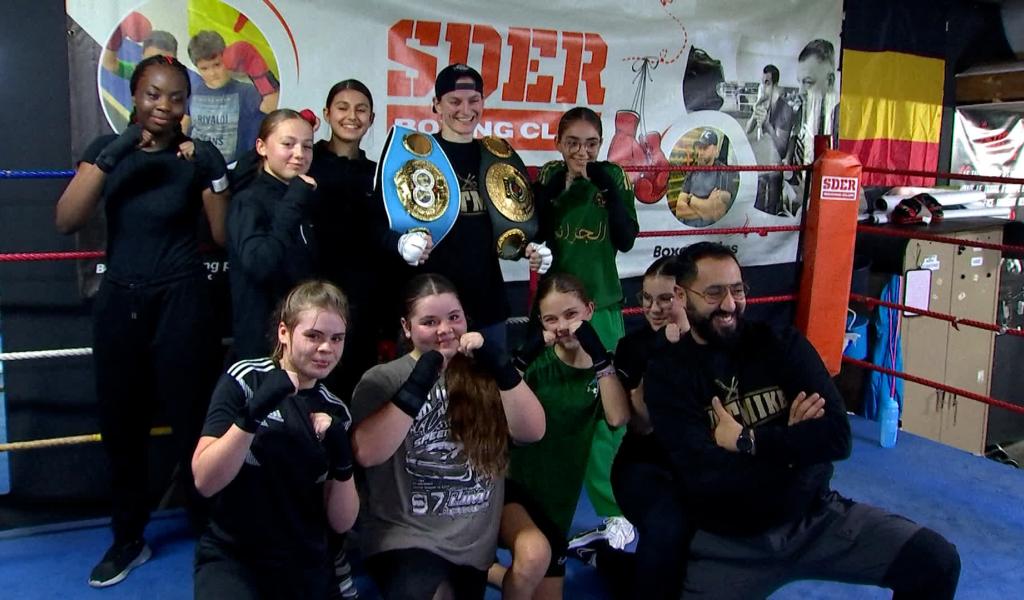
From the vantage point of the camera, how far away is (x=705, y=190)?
3.87 m

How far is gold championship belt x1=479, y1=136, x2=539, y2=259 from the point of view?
230 centimetres

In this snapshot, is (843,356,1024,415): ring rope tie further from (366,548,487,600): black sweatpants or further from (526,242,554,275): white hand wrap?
(366,548,487,600): black sweatpants

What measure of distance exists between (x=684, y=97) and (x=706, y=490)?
2.26m

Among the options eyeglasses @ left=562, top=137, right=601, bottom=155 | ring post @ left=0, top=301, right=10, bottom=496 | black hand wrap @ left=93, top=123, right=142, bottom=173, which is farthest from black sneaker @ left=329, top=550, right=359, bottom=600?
ring post @ left=0, top=301, right=10, bottom=496

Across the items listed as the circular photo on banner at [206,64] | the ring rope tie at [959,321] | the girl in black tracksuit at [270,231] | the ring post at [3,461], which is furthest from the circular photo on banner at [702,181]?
the ring post at [3,461]

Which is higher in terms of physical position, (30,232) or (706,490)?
(30,232)

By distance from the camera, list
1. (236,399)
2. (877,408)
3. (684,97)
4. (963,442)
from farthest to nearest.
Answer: (963,442) < (877,408) < (684,97) < (236,399)

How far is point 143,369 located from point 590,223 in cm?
134

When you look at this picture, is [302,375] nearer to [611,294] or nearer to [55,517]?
[611,294]

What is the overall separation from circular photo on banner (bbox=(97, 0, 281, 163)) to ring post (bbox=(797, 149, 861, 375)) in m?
2.31

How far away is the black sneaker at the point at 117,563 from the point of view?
7.54 feet

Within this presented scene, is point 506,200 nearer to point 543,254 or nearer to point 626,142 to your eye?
point 543,254

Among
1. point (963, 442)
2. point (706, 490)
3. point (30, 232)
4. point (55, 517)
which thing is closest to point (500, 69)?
point (30, 232)

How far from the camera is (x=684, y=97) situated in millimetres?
3713
